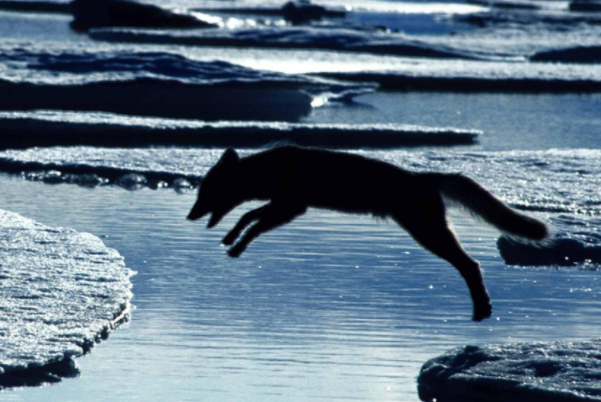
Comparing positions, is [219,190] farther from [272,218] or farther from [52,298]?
[52,298]

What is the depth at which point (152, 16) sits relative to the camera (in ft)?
91.6

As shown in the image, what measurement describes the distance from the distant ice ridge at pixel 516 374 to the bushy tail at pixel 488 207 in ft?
1.67

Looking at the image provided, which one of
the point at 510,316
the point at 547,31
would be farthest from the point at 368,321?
the point at 547,31

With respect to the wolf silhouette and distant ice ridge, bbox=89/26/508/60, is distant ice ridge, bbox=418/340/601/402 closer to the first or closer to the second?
the wolf silhouette

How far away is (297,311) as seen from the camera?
195 inches

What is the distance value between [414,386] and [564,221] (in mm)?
2831

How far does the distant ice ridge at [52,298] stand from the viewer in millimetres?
3990

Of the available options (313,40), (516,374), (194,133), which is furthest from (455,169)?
(313,40)

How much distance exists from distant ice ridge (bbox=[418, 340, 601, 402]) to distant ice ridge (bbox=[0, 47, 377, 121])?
8984mm

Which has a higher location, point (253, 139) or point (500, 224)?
point (500, 224)

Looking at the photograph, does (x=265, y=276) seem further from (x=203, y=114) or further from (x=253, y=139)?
(x=203, y=114)

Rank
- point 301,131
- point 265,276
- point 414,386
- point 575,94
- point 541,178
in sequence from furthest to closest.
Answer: point 575,94 → point 301,131 → point 541,178 → point 265,276 → point 414,386

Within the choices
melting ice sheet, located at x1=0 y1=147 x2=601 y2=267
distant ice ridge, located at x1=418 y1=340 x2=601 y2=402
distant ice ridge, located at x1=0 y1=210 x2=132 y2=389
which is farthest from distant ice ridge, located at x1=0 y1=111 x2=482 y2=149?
distant ice ridge, located at x1=418 y1=340 x2=601 y2=402

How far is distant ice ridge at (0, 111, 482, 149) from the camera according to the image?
1104cm
